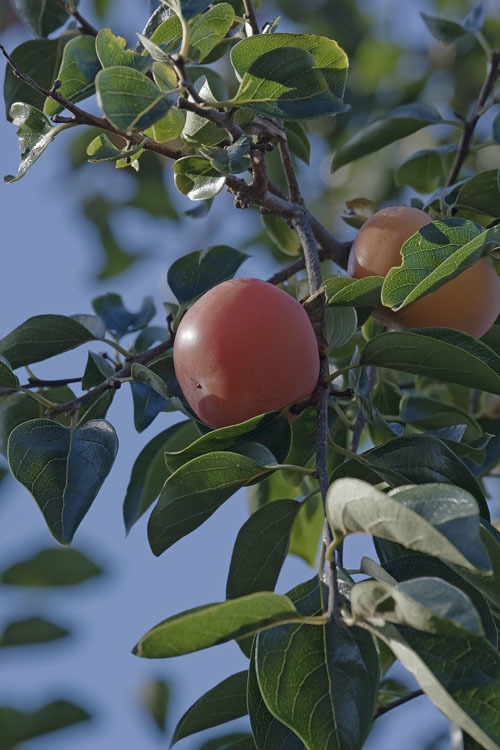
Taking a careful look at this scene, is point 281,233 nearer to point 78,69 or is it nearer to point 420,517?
point 78,69

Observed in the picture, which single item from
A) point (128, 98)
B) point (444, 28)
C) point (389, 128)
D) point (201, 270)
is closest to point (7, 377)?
point (201, 270)

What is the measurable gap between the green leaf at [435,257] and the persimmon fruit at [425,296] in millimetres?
129

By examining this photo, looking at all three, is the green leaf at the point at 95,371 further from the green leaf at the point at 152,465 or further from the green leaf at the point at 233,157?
the green leaf at the point at 233,157

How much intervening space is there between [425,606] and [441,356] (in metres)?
0.41

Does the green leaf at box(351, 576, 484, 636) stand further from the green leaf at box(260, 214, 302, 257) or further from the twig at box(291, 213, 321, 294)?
the green leaf at box(260, 214, 302, 257)

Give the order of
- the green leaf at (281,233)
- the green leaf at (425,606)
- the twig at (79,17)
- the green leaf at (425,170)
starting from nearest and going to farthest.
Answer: the green leaf at (425,606) → the twig at (79,17) → the green leaf at (281,233) → the green leaf at (425,170)

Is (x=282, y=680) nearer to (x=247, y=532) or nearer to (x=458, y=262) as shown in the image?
(x=247, y=532)

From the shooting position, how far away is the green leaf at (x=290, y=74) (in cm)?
105

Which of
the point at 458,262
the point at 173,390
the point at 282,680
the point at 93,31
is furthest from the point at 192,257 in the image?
the point at 282,680

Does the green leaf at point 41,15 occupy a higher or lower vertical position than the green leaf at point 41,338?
higher

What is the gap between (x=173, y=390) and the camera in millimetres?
1316

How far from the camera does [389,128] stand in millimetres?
1729

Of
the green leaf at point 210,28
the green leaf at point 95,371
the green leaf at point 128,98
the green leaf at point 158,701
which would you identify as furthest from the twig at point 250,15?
the green leaf at point 158,701

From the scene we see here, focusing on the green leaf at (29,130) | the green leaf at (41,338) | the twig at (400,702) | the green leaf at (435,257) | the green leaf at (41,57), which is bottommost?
the twig at (400,702)
